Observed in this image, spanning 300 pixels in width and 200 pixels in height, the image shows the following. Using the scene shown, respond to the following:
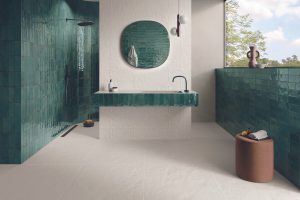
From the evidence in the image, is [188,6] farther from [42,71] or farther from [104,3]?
[42,71]

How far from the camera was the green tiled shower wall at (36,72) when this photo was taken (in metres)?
3.13

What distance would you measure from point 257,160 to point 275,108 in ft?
2.53

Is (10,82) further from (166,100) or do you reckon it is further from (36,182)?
(166,100)

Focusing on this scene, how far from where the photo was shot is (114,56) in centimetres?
445

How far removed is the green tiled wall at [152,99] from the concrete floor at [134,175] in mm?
737

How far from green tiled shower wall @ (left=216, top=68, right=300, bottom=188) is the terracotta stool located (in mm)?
235

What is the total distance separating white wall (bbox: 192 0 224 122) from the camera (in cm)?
589

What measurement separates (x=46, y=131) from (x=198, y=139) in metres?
2.76

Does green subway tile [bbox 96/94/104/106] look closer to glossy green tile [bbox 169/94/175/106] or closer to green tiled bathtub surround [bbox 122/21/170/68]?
green tiled bathtub surround [bbox 122/21/170/68]

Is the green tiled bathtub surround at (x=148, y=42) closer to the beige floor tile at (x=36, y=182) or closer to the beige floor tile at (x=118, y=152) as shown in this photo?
the beige floor tile at (x=118, y=152)

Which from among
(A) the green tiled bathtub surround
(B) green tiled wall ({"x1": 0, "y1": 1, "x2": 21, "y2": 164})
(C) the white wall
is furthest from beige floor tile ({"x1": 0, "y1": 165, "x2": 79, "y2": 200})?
(C) the white wall

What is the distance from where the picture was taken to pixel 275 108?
117 inches

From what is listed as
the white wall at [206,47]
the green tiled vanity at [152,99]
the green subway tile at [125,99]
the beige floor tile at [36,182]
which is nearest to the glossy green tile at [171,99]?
the green tiled vanity at [152,99]

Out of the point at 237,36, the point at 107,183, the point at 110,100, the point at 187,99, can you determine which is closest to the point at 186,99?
the point at 187,99
